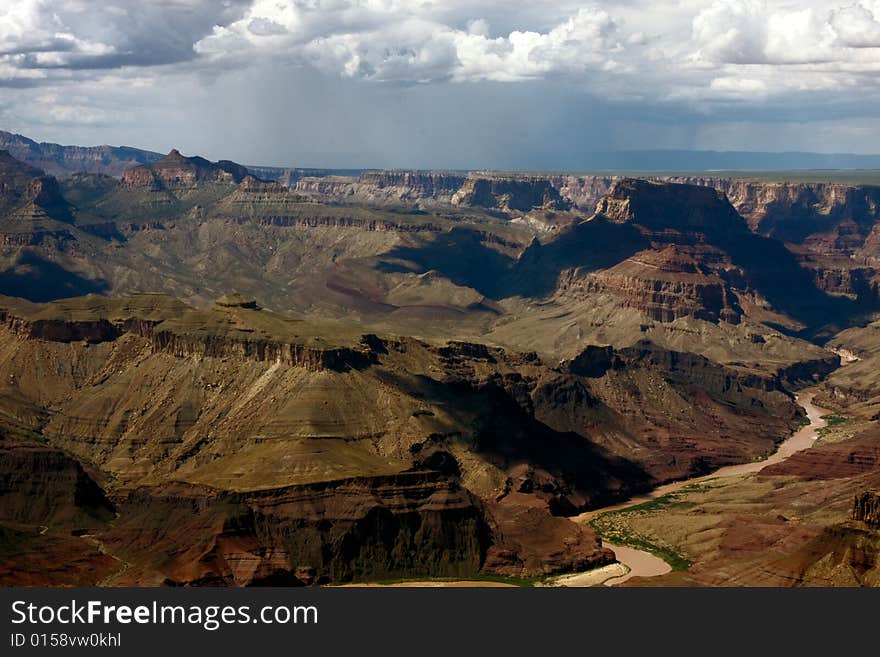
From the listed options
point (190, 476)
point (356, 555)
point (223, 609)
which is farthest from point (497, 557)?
point (223, 609)

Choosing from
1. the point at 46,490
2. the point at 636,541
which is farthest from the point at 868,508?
the point at 46,490

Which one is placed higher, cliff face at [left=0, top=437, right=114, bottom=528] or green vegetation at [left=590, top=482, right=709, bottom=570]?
cliff face at [left=0, top=437, right=114, bottom=528]

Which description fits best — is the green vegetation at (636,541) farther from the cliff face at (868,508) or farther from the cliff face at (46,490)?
the cliff face at (46,490)

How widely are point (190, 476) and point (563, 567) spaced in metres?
56.3

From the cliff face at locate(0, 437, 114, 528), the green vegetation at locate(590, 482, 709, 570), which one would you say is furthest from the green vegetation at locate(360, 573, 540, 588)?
the cliff face at locate(0, 437, 114, 528)

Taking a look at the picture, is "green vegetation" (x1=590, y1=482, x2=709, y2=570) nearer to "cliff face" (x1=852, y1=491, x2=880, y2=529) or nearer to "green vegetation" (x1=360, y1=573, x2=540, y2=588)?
"green vegetation" (x1=360, y1=573, x2=540, y2=588)

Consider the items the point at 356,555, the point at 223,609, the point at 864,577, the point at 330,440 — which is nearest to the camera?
the point at 223,609

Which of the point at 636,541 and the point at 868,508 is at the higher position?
the point at 868,508

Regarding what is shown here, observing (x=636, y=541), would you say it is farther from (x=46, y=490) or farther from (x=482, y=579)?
(x=46, y=490)

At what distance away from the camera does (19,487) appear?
578 ft

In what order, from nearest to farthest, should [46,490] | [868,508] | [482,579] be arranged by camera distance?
[868,508]
[482,579]
[46,490]

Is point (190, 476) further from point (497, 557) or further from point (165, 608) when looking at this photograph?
point (165, 608)

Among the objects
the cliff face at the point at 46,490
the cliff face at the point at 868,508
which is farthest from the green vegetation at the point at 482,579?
the cliff face at the point at 46,490

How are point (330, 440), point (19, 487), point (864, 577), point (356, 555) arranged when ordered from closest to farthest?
point (864, 577)
point (356, 555)
point (19, 487)
point (330, 440)
